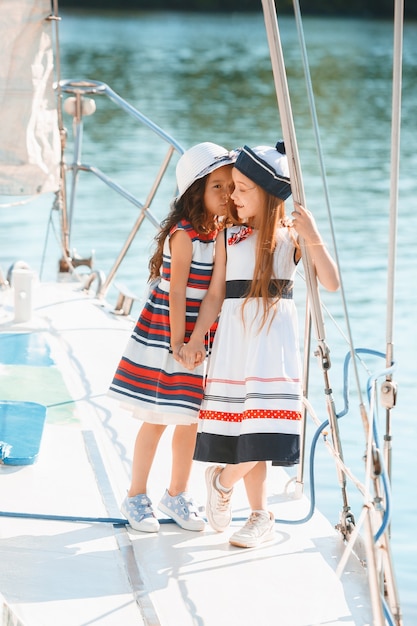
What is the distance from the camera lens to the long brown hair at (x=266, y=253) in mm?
2602

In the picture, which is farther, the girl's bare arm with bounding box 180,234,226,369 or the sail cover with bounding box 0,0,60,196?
the sail cover with bounding box 0,0,60,196

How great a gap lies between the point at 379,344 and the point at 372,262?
2.16 metres

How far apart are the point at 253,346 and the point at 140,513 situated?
0.49m

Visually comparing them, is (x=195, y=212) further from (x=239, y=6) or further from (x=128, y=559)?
(x=239, y=6)

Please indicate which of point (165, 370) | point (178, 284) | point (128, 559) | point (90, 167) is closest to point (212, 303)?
point (178, 284)

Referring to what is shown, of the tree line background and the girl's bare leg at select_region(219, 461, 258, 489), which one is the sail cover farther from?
the tree line background

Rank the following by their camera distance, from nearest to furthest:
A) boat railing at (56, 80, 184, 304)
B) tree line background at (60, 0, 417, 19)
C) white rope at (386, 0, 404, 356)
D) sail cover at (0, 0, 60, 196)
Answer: white rope at (386, 0, 404, 356), sail cover at (0, 0, 60, 196), boat railing at (56, 80, 184, 304), tree line background at (60, 0, 417, 19)

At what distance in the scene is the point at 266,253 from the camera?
2.61m

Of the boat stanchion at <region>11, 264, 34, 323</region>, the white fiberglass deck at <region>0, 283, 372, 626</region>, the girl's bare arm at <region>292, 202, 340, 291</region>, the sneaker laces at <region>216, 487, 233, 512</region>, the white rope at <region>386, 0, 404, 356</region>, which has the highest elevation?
the white rope at <region>386, 0, 404, 356</region>

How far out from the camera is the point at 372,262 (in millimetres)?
8859

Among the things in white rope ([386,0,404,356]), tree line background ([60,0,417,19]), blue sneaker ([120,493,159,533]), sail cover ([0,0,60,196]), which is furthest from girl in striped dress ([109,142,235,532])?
tree line background ([60,0,417,19])

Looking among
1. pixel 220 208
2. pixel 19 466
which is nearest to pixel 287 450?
pixel 220 208

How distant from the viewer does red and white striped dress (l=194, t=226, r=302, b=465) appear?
2.56 metres

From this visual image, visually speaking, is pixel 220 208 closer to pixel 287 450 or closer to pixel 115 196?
pixel 287 450
